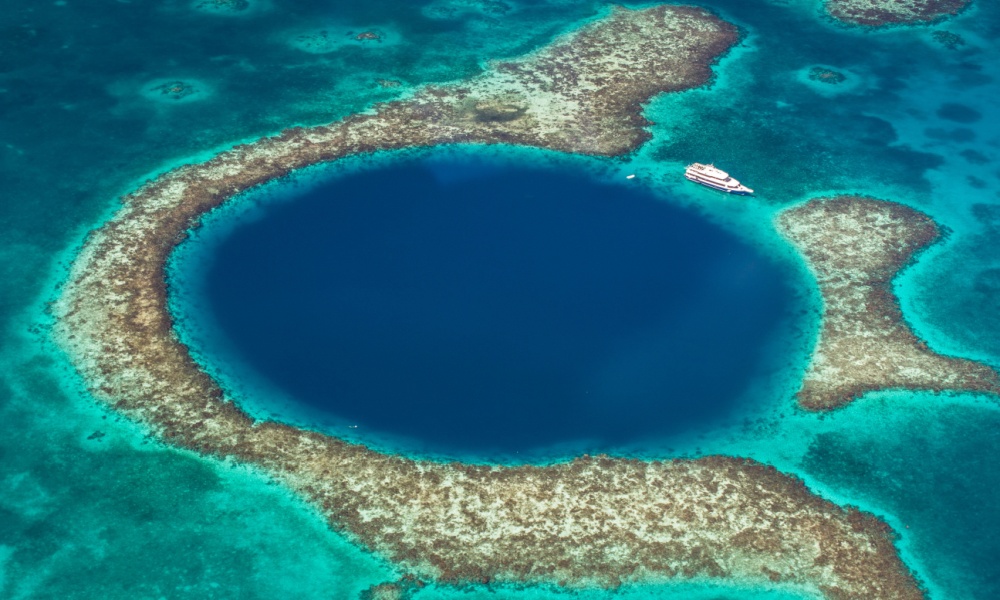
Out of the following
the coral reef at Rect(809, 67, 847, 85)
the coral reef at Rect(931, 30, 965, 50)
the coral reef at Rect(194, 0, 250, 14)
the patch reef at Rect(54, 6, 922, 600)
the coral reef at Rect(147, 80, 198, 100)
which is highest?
the coral reef at Rect(194, 0, 250, 14)

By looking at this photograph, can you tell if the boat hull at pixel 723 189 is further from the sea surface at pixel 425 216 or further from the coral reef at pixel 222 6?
the coral reef at pixel 222 6

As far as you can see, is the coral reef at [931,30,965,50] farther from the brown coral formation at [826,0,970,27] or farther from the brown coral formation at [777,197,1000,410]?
the brown coral formation at [777,197,1000,410]

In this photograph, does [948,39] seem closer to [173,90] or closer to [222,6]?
[222,6]

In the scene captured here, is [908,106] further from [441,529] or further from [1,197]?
[1,197]

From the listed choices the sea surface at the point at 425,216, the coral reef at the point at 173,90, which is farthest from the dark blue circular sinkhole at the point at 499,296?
the coral reef at the point at 173,90

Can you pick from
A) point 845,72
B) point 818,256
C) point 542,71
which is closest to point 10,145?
point 542,71

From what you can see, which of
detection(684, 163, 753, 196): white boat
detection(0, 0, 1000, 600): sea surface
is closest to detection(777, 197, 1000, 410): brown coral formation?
detection(0, 0, 1000, 600): sea surface
